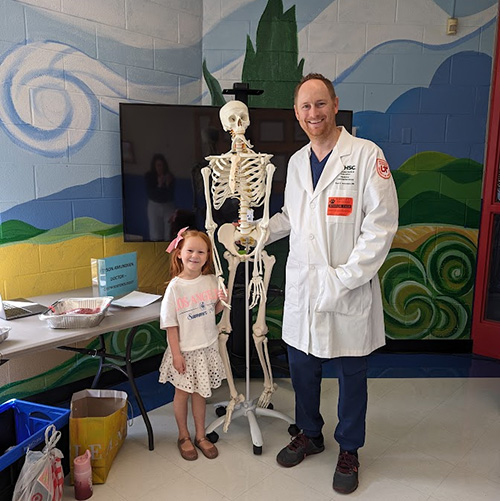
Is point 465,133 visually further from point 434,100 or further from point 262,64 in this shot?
point 262,64

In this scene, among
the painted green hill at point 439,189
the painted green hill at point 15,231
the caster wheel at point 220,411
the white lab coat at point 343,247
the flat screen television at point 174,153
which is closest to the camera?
the white lab coat at point 343,247

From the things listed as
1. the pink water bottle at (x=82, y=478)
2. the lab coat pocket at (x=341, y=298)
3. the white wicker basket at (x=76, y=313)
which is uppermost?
the lab coat pocket at (x=341, y=298)

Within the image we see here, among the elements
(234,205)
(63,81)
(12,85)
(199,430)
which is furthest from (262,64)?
(199,430)

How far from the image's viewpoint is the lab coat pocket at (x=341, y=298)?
214cm

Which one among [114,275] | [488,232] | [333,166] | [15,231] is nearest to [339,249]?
[333,166]

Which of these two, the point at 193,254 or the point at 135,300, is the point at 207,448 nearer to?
the point at 135,300

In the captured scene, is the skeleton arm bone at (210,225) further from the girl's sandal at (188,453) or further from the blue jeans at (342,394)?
the girl's sandal at (188,453)

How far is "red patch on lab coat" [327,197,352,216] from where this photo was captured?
2.17 meters

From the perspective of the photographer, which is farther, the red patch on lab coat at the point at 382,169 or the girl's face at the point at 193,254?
the girl's face at the point at 193,254

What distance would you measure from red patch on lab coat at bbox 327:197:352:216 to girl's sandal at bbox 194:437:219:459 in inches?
50.1

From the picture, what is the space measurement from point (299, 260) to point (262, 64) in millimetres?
1750

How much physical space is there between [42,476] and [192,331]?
84 cm

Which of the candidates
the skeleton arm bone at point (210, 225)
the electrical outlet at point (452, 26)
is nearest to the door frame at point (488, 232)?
the electrical outlet at point (452, 26)

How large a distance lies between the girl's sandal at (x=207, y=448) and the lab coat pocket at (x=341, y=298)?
0.90m
